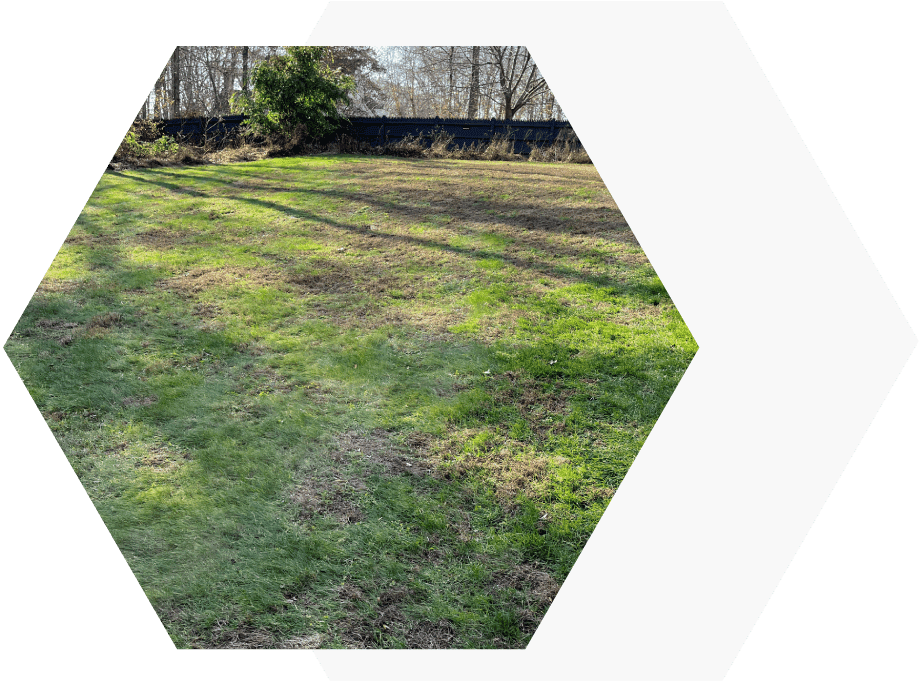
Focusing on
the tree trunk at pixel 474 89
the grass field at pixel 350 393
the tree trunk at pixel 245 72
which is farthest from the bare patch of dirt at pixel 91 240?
the tree trunk at pixel 474 89

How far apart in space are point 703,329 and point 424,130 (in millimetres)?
5487

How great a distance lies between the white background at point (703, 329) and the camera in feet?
8.89

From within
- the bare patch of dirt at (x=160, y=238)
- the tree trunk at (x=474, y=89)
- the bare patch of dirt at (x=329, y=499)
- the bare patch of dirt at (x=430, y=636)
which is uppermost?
the tree trunk at (x=474, y=89)

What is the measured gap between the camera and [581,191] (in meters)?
6.68

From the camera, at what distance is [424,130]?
7.67 meters

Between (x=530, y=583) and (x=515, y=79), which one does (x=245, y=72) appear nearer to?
(x=515, y=79)

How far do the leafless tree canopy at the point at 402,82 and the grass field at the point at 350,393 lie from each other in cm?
124

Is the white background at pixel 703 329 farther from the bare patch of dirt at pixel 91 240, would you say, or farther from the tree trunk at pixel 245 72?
the tree trunk at pixel 245 72

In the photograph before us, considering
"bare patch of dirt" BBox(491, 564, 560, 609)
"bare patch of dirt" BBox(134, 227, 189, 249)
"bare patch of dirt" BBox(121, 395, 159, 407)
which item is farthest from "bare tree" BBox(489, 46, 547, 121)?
"bare patch of dirt" BBox(491, 564, 560, 609)

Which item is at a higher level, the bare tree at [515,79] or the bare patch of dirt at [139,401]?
the bare tree at [515,79]

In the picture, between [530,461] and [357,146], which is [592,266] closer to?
[530,461]

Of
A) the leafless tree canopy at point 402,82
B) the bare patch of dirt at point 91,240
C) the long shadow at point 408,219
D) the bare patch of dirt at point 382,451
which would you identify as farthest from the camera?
the leafless tree canopy at point 402,82

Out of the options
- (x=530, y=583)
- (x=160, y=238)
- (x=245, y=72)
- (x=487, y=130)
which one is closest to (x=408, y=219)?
(x=487, y=130)

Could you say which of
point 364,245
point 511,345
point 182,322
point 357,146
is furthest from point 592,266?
point 357,146
